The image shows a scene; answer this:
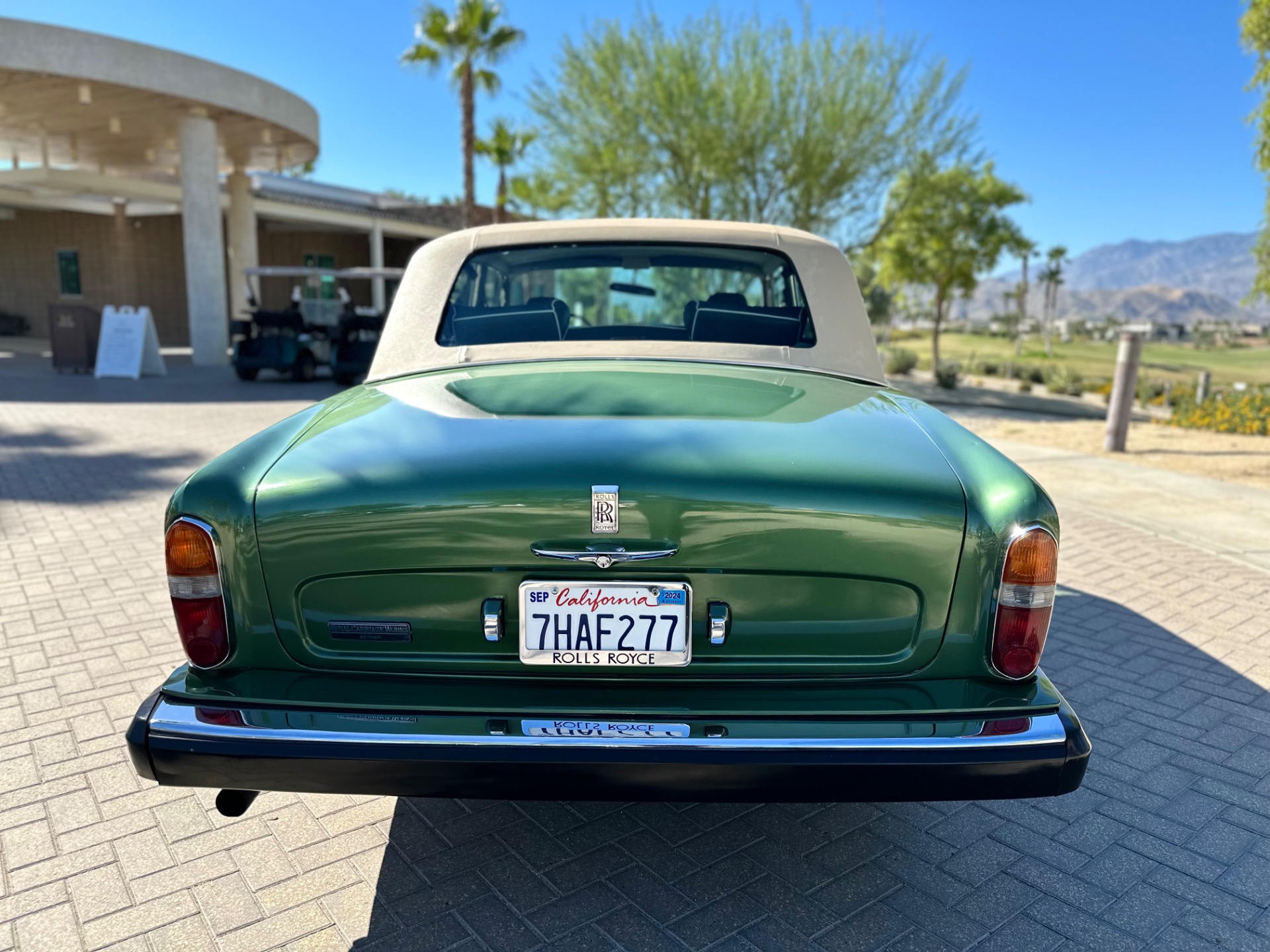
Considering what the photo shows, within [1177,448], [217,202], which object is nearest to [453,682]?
[1177,448]

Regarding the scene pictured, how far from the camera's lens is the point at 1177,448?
1009 centimetres

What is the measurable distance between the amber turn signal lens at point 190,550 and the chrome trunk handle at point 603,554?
0.73m

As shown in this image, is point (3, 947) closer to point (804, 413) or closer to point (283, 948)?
point (283, 948)

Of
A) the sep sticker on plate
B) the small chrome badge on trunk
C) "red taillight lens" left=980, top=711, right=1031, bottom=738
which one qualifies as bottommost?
the sep sticker on plate

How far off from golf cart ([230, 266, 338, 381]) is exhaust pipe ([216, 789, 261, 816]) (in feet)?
44.5

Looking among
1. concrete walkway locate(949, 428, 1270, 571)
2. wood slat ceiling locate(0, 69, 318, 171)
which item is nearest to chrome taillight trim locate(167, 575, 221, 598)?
concrete walkway locate(949, 428, 1270, 571)

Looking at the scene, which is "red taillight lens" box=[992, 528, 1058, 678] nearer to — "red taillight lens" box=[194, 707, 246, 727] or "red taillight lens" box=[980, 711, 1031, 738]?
"red taillight lens" box=[980, 711, 1031, 738]

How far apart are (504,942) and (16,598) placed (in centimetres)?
Answer: 364

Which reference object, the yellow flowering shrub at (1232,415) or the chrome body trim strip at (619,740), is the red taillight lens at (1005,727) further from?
the yellow flowering shrub at (1232,415)

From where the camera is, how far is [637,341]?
117 inches

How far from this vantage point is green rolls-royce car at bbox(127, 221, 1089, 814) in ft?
5.63

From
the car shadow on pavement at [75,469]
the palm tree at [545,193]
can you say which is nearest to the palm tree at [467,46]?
the palm tree at [545,193]

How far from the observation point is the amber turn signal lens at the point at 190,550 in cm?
186

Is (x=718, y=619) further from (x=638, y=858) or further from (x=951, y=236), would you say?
(x=951, y=236)
